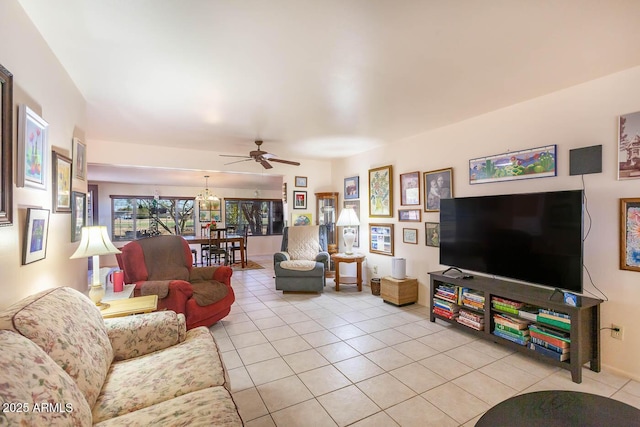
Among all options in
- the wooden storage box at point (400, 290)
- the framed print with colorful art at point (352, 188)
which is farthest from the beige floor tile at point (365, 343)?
the framed print with colorful art at point (352, 188)

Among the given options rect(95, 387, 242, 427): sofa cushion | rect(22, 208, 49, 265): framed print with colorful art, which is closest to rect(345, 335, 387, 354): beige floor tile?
rect(95, 387, 242, 427): sofa cushion

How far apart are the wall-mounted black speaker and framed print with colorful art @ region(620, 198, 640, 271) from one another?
338 millimetres

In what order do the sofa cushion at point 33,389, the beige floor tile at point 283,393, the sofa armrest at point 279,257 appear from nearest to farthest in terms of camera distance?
the sofa cushion at point 33,389 → the beige floor tile at point 283,393 → the sofa armrest at point 279,257

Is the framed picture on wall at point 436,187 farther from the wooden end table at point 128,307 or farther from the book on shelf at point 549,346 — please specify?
the wooden end table at point 128,307

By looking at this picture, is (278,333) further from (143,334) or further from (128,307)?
(143,334)

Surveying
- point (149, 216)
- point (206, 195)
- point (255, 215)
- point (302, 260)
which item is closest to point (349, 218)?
point (302, 260)

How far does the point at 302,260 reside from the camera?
5.10 meters

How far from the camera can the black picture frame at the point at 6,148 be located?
1355mm

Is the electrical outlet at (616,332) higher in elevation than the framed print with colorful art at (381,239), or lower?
lower

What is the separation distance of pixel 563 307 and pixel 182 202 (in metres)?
8.99

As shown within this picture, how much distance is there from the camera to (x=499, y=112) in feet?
10.5

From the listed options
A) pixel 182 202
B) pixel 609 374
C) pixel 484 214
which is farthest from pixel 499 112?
pixel 182 202

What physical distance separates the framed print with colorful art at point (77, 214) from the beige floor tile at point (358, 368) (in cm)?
251

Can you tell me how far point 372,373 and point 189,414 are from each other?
1621 millimetres
